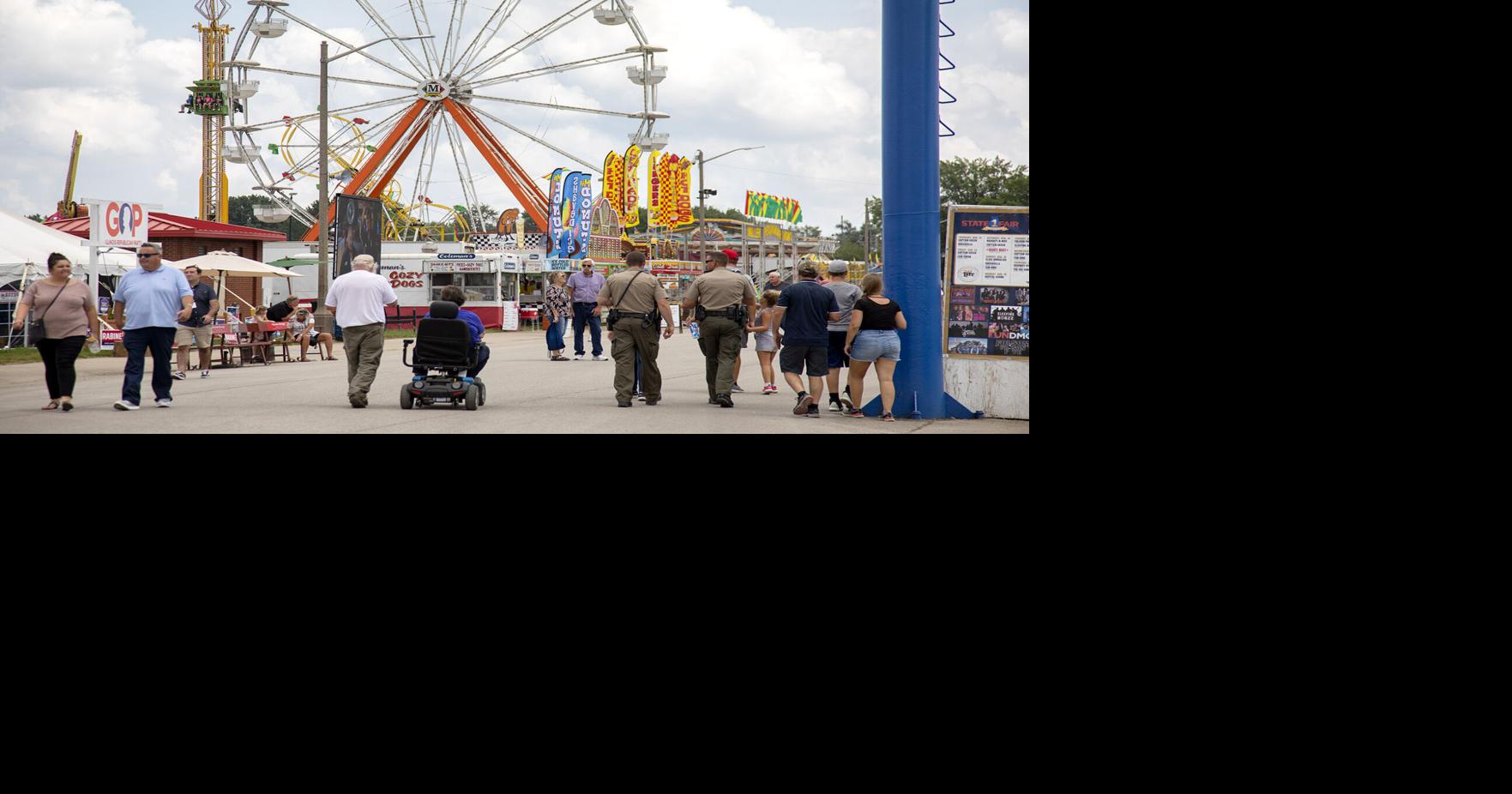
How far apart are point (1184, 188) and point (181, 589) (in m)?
4.83

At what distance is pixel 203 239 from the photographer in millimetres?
29422

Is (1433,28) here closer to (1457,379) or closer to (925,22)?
(1457,379)

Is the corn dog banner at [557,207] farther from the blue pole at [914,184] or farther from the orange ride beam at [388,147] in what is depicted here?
the blue pole at [914,184]

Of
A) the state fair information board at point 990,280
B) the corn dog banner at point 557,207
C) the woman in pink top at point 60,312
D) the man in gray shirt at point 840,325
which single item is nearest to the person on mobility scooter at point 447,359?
the woman in pink top at point 60,312

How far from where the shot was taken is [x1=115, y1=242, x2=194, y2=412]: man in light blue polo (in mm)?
10109

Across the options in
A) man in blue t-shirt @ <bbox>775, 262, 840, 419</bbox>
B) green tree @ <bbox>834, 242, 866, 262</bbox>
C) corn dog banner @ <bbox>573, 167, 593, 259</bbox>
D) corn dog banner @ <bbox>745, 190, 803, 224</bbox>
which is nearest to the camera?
man in blue t-shirt @ <bbox>775, 262, 840, 419</bbox>

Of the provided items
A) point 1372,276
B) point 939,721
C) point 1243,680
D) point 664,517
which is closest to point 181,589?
point 664,517

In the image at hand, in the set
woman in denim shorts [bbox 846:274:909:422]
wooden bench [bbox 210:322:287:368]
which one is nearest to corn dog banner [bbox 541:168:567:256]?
wooden bench [bbox 210:322:287:368]

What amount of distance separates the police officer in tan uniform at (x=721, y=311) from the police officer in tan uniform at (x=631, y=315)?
27 centimetres

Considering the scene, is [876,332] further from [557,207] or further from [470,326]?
[557,207]

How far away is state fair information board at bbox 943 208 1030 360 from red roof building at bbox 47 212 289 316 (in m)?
20.4

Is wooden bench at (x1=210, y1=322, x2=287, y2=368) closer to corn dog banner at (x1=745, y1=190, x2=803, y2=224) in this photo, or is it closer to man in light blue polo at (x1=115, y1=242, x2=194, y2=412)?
man in light blue polo at (x1=115, y1=242, x2=194, y2=412)

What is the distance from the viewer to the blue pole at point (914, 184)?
10000mm

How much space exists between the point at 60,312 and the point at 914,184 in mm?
6738
